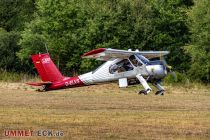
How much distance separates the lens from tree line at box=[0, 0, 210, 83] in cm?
5025

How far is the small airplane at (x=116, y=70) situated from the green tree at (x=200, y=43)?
58.5 ft

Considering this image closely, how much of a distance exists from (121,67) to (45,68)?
10.6 feet

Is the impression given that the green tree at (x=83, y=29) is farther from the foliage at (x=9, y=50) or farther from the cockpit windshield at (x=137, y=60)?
the cockpit windshield at (x=137, y=60)

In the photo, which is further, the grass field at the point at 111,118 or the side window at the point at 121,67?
the side window at the point at 121,67

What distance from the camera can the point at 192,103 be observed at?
77.4 ft

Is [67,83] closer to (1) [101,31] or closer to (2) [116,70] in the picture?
(2) [116,70]

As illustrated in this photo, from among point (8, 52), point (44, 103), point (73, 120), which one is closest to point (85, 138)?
point (73, 120)

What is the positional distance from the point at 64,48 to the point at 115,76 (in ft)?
85.5

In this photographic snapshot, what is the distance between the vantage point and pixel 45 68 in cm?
2669

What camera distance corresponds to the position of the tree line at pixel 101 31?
50250 millimetres

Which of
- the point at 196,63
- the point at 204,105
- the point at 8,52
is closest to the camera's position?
the point at 204,105

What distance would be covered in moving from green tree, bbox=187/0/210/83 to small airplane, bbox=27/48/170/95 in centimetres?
1784

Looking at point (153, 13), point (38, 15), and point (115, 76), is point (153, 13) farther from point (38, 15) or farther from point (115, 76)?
point (115, 76)

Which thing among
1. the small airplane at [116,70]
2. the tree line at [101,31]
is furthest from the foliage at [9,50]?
the small airplane at [116,70]
